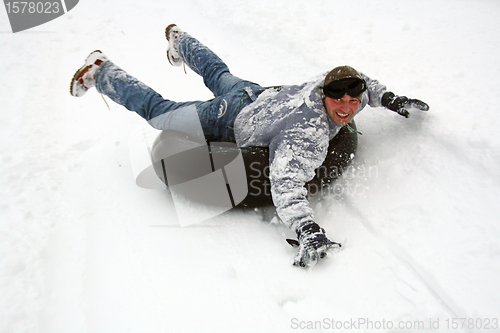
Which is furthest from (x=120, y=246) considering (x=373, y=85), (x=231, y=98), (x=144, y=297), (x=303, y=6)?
(x=303, y=6)

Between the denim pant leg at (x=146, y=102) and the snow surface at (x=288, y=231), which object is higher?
the denim pant leg at (x=146, y=102)

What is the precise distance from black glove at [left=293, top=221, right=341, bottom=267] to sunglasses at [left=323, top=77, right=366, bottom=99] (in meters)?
0.66

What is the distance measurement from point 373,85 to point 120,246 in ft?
6.07

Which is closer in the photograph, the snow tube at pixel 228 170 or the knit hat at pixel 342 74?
the knit hat at pixel 342 74

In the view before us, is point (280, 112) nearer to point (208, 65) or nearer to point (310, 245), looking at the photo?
point (310, 245)

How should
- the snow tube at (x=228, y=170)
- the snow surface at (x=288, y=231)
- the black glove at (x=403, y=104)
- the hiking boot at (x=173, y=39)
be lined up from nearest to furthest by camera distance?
1. the snow surface at (x=288, y=231)
2. the snow tube at (x=228, y=170)
3. the black glove at (x=403, y=104)
4. the hiking boot at (x=173, y=39)

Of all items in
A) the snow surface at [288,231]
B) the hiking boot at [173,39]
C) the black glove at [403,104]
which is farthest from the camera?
the hiking boot at [173,39]

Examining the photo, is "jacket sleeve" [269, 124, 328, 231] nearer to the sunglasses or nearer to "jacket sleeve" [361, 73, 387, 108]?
the sunglasses

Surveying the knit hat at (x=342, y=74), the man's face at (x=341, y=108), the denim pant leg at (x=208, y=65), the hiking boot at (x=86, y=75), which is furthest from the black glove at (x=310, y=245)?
the hiking boot at (x=86, y=75)

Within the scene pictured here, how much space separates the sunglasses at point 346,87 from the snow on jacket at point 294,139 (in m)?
0.09

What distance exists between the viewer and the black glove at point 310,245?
1302mm

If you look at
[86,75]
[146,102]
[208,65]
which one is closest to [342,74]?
[208,65]

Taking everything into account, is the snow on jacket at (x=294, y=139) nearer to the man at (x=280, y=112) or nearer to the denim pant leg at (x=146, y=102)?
the man at (x=280, y=112)

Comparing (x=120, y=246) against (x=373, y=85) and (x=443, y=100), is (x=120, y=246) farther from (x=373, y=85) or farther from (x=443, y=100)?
(x=443, y=100)
